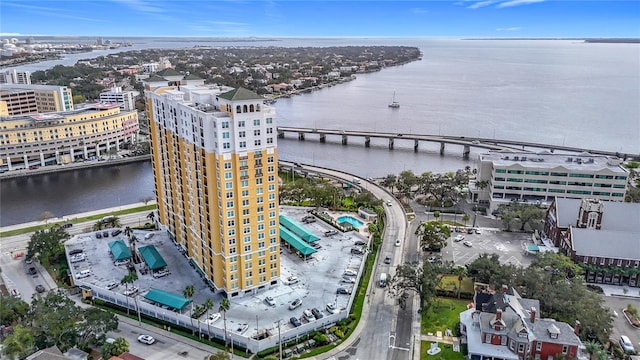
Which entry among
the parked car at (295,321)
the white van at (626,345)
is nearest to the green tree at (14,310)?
the parked car at (295,321)

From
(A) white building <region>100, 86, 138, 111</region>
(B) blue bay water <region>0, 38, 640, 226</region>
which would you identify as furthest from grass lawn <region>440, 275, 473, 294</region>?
(A) white building <region>100, 86, 138, 111</region>

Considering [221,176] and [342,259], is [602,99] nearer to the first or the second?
[342,259]

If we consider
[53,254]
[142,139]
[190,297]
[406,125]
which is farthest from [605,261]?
[142,139]

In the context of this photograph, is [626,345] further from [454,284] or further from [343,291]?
[343,291]

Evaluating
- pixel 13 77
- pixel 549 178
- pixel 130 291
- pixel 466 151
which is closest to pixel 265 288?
pixel 130 291

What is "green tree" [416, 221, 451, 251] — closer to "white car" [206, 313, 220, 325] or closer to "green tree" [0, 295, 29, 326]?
"white car" [206, 313, 220, 325]

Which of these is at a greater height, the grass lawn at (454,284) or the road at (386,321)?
the grass lawn at (454,284)

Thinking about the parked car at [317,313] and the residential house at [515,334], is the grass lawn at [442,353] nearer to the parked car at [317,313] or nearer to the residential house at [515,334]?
the residential house at [515,334]
